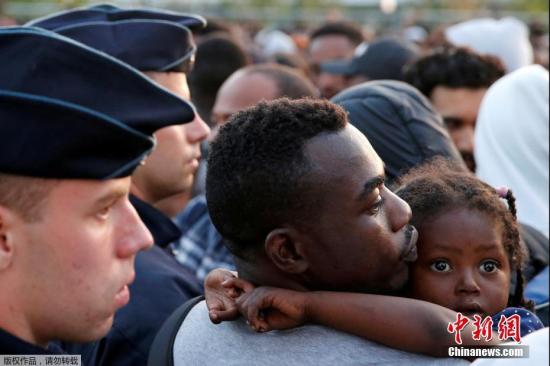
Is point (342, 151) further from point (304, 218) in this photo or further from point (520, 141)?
point (520, 141)

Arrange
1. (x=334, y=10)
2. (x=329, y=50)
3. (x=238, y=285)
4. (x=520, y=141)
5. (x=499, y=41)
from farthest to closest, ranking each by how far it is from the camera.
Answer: (x=334, y=10) → (x=329, y=50) → (x=499, y=41) → (x=520, y=141) → (x=238, y=285)

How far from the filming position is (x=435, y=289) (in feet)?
7.82

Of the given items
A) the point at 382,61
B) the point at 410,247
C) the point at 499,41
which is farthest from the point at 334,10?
the point at 410,247

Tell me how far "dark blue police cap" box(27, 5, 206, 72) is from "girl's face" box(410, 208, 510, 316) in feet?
4.96

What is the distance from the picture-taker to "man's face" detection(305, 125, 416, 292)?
210 cm

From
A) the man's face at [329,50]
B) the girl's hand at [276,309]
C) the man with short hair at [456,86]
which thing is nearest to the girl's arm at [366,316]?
the girl's hand at [276,309]

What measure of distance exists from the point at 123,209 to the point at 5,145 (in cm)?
31

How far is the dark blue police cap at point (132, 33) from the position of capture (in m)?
3.47

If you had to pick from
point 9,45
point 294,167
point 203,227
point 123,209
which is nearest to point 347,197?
A: point 294,167

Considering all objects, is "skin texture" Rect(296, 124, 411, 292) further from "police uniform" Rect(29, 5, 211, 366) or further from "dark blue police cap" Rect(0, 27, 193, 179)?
"police uniform" Rect(29, 5, 211, 366)

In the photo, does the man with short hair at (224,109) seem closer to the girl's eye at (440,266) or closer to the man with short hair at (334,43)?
the girl's eye at (440,266)

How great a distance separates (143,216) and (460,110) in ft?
7.63

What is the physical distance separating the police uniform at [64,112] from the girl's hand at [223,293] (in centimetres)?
39

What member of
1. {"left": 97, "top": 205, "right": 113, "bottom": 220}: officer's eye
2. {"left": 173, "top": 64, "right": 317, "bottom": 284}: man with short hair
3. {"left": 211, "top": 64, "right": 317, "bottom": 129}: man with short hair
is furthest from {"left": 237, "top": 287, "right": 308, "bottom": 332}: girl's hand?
{"left": 211, "top": 64, "right": 317, "bottom": 129}: man with short hair
